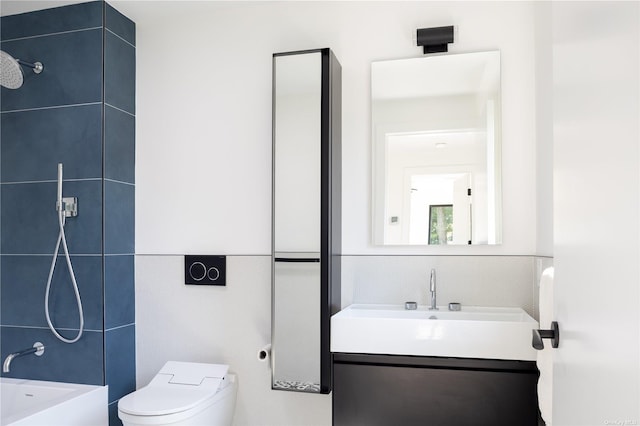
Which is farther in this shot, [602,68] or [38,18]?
[38,18]

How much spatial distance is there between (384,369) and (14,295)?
1957 mm

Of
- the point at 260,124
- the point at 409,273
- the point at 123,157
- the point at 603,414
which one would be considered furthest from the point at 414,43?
the point at 603,414

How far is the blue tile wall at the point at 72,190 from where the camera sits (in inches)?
100

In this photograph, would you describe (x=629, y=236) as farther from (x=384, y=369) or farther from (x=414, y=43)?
(x=414, y=43)

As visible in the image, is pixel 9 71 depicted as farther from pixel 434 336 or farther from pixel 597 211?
pixel 597 211

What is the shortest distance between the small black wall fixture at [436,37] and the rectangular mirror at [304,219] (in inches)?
16.9

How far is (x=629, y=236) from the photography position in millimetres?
796

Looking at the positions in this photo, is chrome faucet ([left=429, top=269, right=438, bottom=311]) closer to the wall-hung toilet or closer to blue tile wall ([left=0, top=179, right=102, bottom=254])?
the wall-hung toilet

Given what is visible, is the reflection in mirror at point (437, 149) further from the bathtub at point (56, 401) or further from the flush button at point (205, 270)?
the bathtub at point (56, 401)

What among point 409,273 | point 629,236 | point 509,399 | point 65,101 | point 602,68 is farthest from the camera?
point 65,101

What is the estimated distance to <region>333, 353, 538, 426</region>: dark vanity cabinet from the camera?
195 centimetres

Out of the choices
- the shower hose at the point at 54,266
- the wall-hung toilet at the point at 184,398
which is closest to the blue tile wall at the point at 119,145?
the shower hose at the point at 54,266

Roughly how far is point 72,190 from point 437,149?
1823 mm

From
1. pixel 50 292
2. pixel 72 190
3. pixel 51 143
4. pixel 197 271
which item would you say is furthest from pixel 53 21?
pixel 197 271
